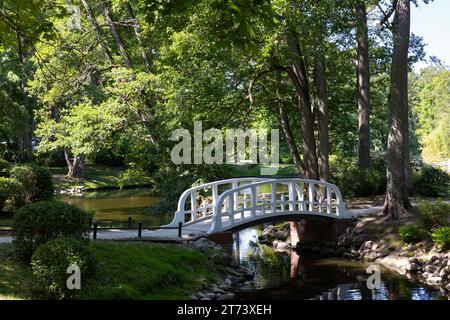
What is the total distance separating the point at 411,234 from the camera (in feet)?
56.4

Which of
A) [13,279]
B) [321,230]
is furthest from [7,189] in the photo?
[321,230]

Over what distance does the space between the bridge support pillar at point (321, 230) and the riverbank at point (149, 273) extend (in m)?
5.27

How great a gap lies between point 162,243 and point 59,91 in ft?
43.1

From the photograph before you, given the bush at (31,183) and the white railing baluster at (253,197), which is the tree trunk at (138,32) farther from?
the white railing baluster at (253,197)

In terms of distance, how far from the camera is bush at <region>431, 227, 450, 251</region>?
1616 centimetres

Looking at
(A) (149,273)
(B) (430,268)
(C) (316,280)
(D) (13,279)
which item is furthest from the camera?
(B) (430,268)

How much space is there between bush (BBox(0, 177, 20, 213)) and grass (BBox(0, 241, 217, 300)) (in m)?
7.30

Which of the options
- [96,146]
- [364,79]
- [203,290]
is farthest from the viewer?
[364,79]

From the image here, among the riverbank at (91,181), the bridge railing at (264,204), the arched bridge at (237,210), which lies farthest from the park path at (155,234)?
the riverbank at (91,181)

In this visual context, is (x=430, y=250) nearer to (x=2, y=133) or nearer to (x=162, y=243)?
(x=162, y=243)

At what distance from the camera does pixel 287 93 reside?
2434cm

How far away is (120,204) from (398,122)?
62.8ft

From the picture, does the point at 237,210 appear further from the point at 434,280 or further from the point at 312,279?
the point at 434,280
